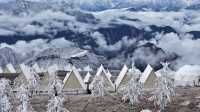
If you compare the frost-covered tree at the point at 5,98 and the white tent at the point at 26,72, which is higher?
the white tent at the point at 26,72

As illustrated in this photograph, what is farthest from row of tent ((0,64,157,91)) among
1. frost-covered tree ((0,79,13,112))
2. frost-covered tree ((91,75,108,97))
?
frost-covered tree ((0,79,13,112))

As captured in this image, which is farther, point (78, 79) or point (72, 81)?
point (78, 79)

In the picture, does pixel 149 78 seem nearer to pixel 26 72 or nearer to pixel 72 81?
pixel 72 81

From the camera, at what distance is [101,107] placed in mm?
121750

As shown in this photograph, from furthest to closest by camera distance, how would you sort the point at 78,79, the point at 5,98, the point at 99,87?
1. the point at 78,79
2. the point at 99,87
3. the point at 5,98

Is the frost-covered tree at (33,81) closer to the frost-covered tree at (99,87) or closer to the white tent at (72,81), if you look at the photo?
the white tent at (72,81)

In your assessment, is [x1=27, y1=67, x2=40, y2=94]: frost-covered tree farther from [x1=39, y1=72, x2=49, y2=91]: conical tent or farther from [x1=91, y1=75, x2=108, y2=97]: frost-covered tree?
[x1=91, y1=75, x2=108, y2=97]: frost-covered tree

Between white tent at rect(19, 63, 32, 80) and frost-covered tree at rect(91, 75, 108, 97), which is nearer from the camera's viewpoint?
frost-covered tree at rect(91, 75, 108, 97)

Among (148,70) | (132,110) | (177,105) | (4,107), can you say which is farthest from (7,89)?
(148,70)

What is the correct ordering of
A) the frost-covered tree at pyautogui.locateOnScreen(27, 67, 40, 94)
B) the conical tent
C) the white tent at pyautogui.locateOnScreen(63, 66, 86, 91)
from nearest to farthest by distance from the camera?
the frost-covered tree at pyautogui.locateOnScreen(27, 67, 40, 94) < the white tent at pyautogui.locateOnScreen(63, 66, 86, 91) < the conical tent

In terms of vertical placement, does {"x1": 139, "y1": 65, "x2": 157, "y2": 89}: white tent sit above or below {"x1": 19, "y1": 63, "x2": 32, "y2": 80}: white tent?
below

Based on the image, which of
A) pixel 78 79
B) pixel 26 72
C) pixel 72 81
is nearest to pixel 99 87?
pixel 78 79

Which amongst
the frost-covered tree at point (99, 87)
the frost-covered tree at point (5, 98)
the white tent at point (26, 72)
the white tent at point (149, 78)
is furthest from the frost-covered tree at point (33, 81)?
the frost-covered tree at point (5, 98)

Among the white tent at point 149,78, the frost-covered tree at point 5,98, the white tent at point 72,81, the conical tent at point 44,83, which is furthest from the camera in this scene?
the white tent at point 149,78
